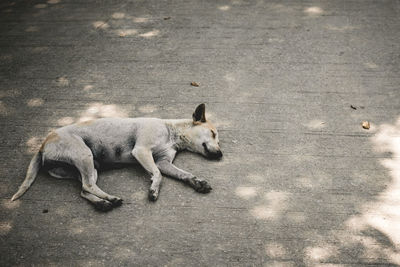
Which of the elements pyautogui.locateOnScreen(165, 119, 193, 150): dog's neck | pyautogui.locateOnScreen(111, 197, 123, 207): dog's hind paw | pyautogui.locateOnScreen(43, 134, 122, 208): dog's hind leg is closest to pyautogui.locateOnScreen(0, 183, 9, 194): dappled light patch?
pyautogui.locateOnScreen(43, 134, 122, 208): dog's hind leg

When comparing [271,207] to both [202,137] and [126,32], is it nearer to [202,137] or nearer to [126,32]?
[202,137]

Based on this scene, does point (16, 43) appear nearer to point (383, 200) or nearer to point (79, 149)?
point (79, 149)

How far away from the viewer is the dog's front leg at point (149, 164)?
3.72 metres

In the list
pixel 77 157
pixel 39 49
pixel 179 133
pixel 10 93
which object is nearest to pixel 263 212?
pixel 179 133

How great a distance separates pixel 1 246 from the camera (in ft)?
10.5

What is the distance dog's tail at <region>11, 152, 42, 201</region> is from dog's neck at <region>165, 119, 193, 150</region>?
1416mm

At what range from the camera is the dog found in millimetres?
3689

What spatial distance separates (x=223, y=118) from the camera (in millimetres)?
4840

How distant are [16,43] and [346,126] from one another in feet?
18.7

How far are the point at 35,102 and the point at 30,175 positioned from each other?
1.74m

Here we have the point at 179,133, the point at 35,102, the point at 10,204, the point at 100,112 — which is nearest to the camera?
the point at 10,204

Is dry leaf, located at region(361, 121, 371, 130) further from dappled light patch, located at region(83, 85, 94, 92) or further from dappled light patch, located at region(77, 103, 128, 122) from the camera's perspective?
dappled light patch, located at region(83, 85, 94, 92)

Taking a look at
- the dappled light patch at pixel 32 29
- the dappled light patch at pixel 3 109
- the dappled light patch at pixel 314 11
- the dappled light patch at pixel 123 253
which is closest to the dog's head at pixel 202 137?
the dappled light patch at pixel 123 253

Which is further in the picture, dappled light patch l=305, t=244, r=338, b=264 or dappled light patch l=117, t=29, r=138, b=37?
dappled light patch l=117, t=29, r=138, b=37
